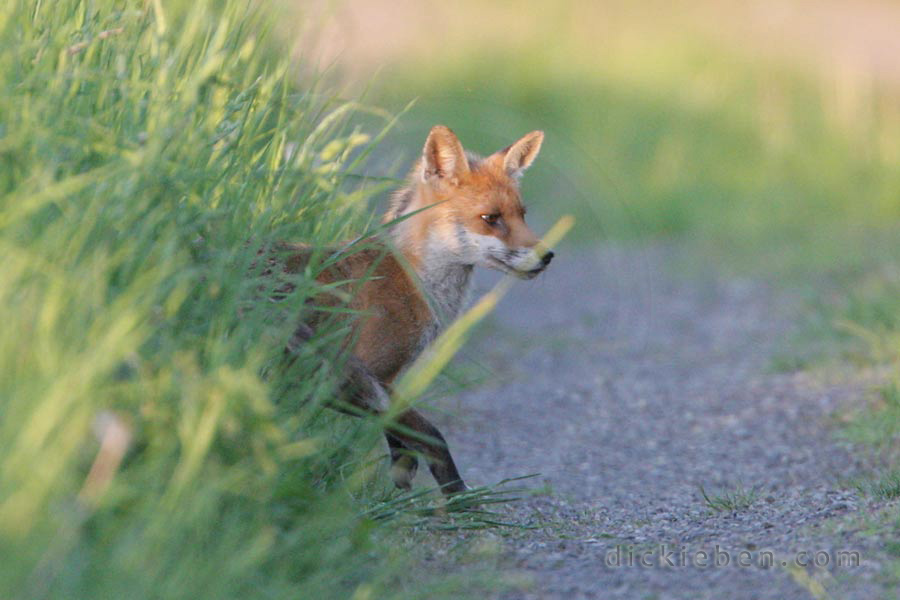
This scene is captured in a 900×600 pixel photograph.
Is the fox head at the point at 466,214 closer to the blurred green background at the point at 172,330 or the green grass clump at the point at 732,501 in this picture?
the blurred green background at the point at 172,330

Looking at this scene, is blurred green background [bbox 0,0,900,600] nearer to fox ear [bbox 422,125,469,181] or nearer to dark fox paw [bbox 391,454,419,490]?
dark fox paw [bbox 391,454,419,490]

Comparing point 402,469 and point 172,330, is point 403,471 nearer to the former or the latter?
point 402,469

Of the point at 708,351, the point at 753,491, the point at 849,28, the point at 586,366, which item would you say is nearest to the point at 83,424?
the point at 753,491

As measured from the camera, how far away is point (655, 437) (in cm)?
507

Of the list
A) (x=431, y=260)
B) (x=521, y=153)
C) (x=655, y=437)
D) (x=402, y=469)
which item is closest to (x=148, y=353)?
(x=402, y=469)

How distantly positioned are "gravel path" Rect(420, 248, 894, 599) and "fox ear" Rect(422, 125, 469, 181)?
84 cm

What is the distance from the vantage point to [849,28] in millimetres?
14938

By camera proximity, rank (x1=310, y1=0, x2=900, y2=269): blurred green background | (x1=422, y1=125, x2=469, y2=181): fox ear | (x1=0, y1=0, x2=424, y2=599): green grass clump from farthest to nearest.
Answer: (x1=310, y1=0, x2=900, y2=269): blurred green background < (x1=422, y1=125, x2=469, y2=181): fox ear < (x1=0, y1=0, x2=424, y2=599): green grass clump

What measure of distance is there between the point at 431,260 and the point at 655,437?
140cm

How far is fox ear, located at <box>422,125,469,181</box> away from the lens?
4402mm

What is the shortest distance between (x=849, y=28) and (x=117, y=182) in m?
13.8

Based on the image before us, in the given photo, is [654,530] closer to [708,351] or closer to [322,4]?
[322,4]

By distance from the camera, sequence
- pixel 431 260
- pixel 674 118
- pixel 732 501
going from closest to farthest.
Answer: pixel 732 501 < pixel 431 260 < pixel 674 118

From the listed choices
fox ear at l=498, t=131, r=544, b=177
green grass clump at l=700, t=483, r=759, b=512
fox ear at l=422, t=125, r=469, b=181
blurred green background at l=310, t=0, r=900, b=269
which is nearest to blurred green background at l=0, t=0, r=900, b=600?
fox ear at l=422, t=125, r=469, b=181
